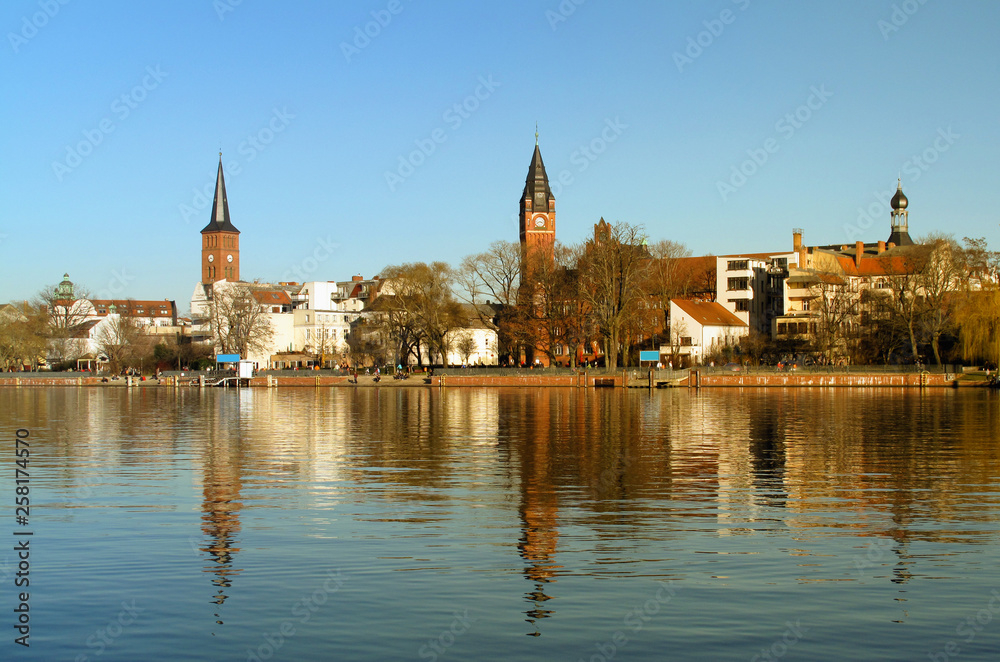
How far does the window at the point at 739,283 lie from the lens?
98000 millimetres

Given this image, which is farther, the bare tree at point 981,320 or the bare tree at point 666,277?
the bare tree at point 666,277

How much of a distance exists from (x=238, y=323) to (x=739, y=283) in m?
54.9

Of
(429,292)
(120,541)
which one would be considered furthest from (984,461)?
(429,292)

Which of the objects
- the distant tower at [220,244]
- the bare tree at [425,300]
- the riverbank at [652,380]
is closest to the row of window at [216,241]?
the distant tower at [220,244]

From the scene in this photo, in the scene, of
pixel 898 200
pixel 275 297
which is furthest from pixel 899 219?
pixel 275 297

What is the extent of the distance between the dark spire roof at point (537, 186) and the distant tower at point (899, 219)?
4695 centimetres

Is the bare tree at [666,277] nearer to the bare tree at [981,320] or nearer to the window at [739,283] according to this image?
the window at [739,283]

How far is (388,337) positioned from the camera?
9575 cm

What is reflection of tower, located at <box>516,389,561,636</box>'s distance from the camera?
1114cm

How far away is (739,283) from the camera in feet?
323

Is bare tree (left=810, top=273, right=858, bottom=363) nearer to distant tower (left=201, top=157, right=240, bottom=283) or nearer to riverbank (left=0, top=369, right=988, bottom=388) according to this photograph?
riverbank (left=0, top=369, right=988, bottom=388)

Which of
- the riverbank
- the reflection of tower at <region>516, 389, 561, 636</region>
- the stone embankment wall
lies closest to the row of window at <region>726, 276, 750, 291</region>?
the riverbank

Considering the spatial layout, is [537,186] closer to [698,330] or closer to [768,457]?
[698,330]

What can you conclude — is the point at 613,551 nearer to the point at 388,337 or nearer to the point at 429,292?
the point at 429,292
